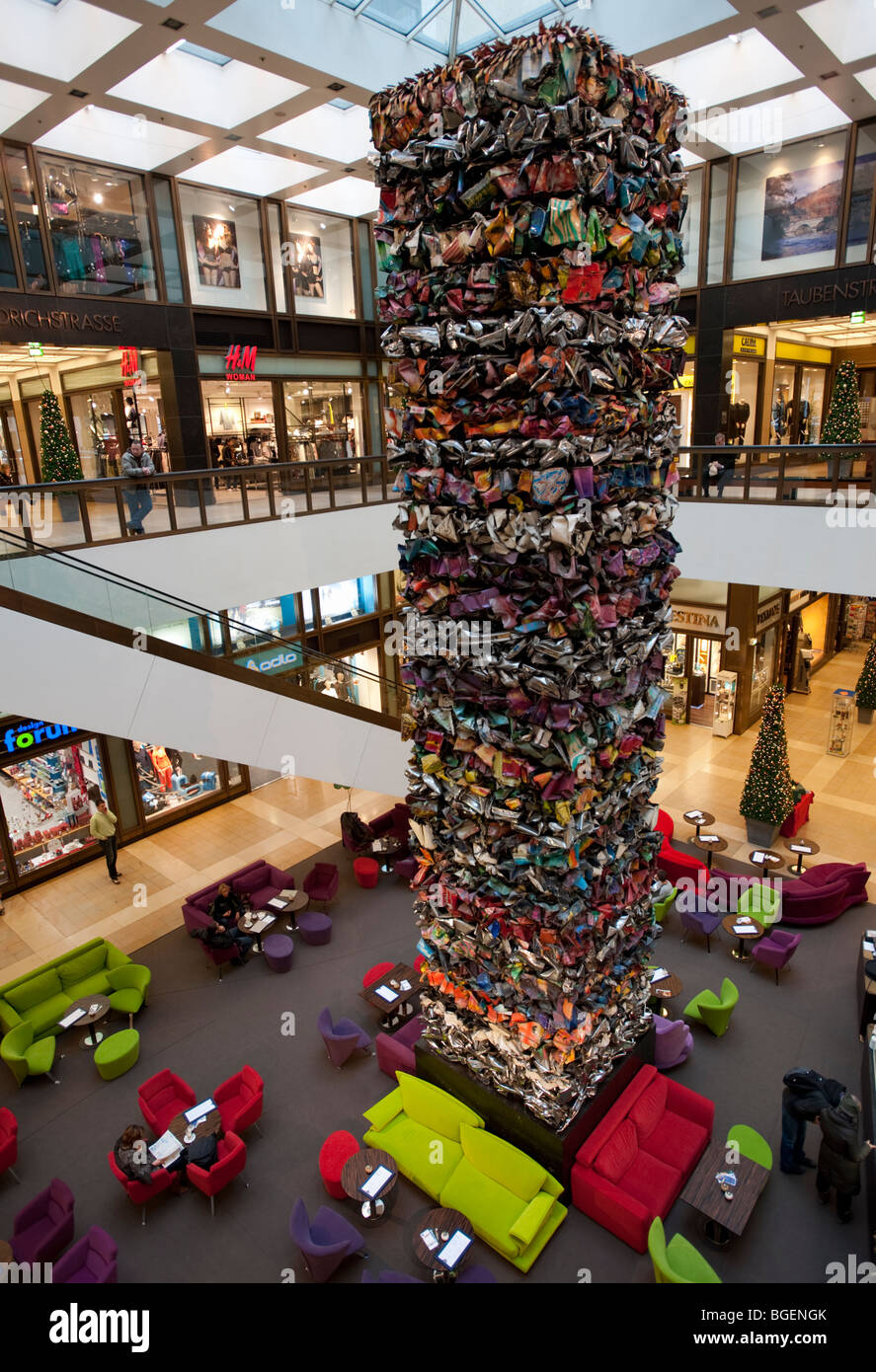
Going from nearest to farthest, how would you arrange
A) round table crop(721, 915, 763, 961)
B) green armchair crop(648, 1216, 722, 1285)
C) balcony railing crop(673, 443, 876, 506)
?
green armchair crop(648, 1216, 722, 1285)
round table crop(721, 915, 763, 961)
balcony railing crop(673, 443, 876, 506)

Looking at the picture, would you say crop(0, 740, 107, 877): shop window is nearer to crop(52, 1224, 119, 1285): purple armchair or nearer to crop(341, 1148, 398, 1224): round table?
crop(52, 1224, 119, 1285): purple armchair

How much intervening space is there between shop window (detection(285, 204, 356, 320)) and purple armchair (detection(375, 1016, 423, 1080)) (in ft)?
42.1

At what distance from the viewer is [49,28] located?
8.67 metres

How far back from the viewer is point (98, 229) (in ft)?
37.8

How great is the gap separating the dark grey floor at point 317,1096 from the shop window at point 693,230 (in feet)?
35.0

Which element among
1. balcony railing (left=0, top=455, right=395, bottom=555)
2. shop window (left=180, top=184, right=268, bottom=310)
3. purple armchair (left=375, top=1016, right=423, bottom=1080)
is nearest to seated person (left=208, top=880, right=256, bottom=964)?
purple armchair (left=375, top=1016, right=423, bottom=1080)

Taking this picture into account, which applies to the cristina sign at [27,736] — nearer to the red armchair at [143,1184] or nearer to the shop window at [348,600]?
the shop window at [348,600]

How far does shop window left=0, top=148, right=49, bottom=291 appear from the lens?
414 inches

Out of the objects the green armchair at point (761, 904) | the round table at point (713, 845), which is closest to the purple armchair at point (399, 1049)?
the green armchair at point (761, 904)

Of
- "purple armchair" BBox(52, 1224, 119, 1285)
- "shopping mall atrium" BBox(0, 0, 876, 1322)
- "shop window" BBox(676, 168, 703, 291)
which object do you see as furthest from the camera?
"shop window" BBox(676, 168, 703, 291)

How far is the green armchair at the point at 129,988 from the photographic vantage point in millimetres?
8070

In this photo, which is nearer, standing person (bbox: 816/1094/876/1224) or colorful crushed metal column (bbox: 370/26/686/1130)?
colorful crushed metal column (bbox: 370/26/686/1130)
